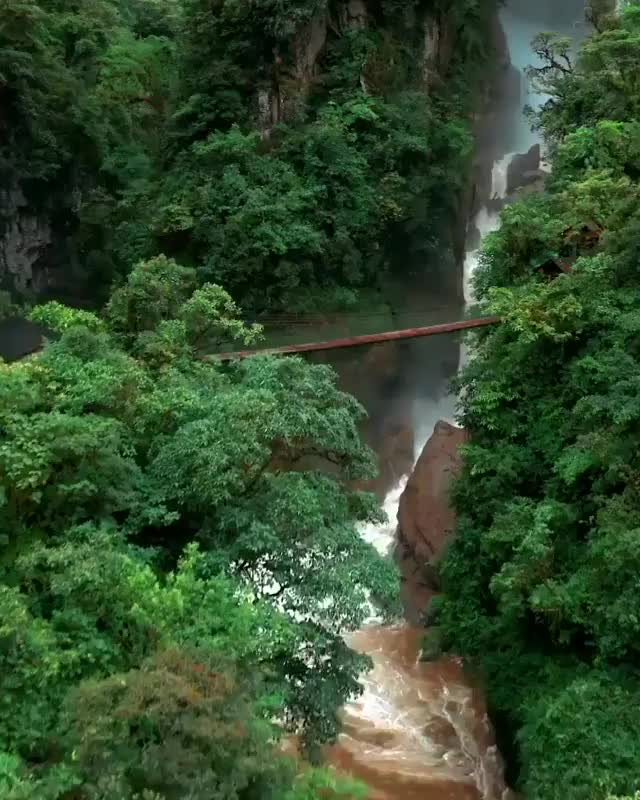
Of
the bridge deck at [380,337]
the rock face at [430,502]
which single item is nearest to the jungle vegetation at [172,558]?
the bridge deck at [380,337]

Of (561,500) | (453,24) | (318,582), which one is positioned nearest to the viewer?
(318,582)

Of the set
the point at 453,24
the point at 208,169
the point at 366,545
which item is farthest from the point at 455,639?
the point at 453,24

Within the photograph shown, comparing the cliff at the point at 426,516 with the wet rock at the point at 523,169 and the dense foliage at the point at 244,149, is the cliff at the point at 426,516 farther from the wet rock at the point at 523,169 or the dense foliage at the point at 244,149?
the wet rock at the point at 523,169

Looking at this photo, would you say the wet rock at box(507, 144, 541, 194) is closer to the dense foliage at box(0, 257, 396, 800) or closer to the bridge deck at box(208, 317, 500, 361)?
the bridge deck at box(208, 317, 500, 361)

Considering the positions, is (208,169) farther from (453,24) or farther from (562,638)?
(562,638)

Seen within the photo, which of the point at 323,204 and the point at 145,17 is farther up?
the point at 145,17

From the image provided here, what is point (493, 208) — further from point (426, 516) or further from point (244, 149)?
point (426, 516)

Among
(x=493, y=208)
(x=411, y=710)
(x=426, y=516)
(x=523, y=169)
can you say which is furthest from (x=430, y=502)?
(x=523, y=169)
